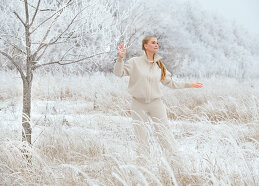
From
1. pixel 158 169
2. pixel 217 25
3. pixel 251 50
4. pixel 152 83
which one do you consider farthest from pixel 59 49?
pixel 251 50

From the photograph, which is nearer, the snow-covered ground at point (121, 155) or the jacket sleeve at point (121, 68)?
the snow-covered ground at point (121, 155)

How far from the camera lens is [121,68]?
8.08 ft

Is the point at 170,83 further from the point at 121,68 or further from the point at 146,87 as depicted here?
the point at 121,68

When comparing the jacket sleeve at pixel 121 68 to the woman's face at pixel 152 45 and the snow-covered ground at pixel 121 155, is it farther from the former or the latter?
the snow-covered ground at pixel 121 155

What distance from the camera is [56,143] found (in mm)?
2863

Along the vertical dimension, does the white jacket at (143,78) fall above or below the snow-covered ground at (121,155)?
above

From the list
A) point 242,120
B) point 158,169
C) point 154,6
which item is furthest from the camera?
point 154,6

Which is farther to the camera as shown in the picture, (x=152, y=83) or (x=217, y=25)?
(x=217, y=25)

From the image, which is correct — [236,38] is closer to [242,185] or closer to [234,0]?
[234,0]

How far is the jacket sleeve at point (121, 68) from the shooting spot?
2443 millimetres

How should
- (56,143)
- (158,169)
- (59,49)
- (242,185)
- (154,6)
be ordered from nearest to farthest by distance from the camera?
(242,185) → (158,169) → (56,143) → (59,49) → (154,6)

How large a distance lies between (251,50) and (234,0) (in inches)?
153

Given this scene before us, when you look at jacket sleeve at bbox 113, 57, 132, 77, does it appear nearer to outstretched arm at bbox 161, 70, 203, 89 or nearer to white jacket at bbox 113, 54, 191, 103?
white jacket at bbox 113, 54, 191, 103

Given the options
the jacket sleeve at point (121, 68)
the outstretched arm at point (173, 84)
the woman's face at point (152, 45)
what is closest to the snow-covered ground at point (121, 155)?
the outstretched arm at point (173, 84)
